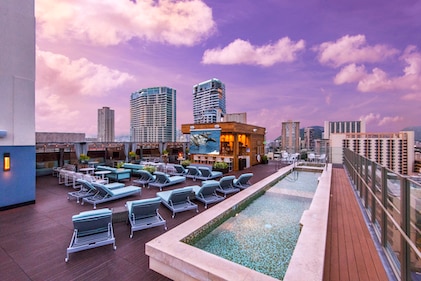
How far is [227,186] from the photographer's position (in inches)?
277

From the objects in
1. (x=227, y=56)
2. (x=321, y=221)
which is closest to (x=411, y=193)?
(x=321, y=221)

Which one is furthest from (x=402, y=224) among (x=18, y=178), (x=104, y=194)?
(x=18, y=178)

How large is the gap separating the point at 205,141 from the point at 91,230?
31.9 feet

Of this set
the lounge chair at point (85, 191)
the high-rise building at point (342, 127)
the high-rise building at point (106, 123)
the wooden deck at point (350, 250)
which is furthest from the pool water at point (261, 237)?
the high-rise building at point (342, 127)

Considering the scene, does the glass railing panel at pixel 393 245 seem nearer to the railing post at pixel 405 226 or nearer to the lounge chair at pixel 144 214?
the railing post at pixel 405 226

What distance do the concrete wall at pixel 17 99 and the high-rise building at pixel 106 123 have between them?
4762 centimetres

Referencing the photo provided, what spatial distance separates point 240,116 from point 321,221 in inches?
1003

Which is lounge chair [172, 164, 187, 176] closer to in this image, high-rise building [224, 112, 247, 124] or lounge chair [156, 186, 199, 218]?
lounge chair [156, 186, 199, 218]

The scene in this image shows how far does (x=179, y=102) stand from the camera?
5553cm

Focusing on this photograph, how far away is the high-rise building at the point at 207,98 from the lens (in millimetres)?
51347

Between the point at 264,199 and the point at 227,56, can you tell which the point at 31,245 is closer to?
the point at 264,199

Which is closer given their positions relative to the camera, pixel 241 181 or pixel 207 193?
pixel 207 193

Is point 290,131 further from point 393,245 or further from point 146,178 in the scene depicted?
point 393,245

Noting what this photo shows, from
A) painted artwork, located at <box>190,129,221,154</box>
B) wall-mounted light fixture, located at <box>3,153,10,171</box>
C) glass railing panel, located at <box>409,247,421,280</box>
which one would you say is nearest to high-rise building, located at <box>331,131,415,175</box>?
painted artwork, located at <box>190,129,221,154</box>
